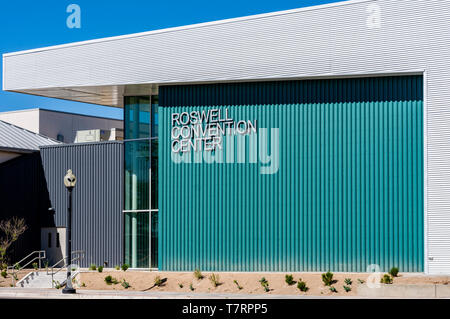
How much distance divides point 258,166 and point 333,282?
641 cm

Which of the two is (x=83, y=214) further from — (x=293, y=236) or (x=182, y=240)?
(x=293, y=236)

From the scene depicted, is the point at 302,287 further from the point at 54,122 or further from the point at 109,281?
the point at 54,122

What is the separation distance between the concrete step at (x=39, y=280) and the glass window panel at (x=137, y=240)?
3.32 meters

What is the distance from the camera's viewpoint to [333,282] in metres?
30.8

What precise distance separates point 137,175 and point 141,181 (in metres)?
0.39

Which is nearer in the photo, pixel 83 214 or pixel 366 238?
pixel 366 238

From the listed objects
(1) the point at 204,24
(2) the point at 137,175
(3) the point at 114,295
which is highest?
(1) the point at 204,24

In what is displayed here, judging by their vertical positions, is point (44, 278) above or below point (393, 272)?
below

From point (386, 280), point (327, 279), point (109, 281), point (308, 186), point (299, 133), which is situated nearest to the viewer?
point (386, 280)

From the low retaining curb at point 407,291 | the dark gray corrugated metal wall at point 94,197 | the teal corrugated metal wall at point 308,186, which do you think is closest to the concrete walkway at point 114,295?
the low retaining curb at point 407,291

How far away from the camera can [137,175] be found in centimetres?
3888

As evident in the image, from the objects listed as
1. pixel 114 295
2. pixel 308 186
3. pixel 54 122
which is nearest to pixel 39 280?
pixel 114 295

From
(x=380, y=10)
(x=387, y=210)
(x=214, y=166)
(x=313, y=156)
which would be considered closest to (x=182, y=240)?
(x=214, y=166)

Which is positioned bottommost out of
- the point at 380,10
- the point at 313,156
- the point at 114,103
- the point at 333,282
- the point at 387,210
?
the point at 333,282
